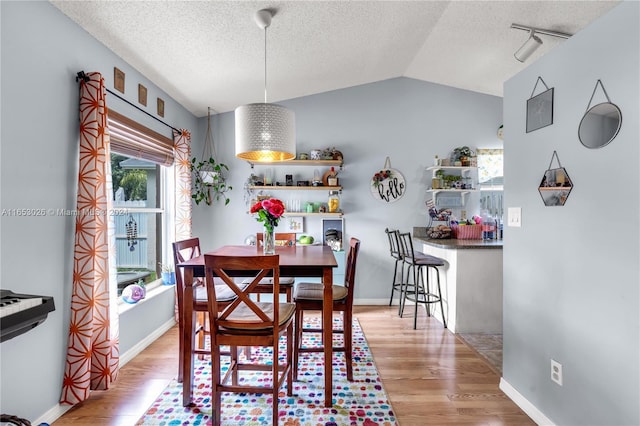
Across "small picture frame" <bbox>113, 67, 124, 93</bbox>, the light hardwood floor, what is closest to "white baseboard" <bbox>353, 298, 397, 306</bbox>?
the light hardwood floor

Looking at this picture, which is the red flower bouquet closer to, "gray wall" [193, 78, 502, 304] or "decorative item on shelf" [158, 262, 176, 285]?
"decorative item on shelf" [158, 262, 176, 285]

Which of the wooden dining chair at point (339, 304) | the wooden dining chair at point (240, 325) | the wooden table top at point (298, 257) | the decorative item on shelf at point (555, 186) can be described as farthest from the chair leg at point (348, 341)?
the decorative item on shelf at point (555, 186)

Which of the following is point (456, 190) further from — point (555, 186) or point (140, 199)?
point (140, 199)

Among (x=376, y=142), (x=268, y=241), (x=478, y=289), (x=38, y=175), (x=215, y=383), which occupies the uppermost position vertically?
(x=376, y=142)

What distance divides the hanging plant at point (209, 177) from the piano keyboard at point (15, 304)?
2.70 metres

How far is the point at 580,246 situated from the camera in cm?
160

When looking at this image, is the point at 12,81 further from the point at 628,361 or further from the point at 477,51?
the point at 477,51

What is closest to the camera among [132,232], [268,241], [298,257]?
[298,257]

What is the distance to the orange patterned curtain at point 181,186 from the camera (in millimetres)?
3574

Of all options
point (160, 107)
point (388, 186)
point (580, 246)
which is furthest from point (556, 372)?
point (160, 107)

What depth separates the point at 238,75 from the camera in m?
3.32

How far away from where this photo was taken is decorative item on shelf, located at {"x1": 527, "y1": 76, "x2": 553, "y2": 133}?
1.80 meters

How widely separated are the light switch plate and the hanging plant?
314 cm

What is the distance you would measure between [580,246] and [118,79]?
3.20m
